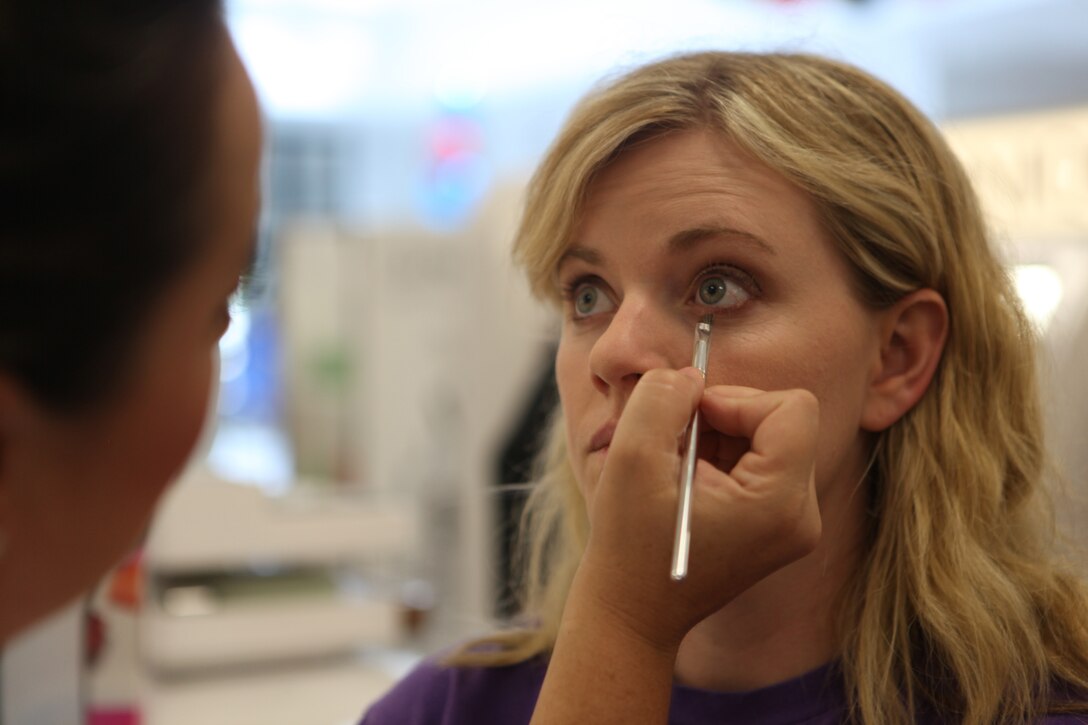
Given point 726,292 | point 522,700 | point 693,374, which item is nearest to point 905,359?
point 726,292

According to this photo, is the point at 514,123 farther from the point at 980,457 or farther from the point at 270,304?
the point at 980,457

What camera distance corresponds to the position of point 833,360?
33.7 inches

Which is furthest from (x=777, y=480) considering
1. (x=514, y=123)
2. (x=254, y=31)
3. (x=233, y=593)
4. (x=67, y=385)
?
(x=254, y=31)

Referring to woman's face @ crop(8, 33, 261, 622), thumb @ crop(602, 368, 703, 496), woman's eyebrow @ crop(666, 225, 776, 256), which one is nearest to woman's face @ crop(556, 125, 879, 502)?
woman's eyebrow @ crop(666, 225, 776, 256)

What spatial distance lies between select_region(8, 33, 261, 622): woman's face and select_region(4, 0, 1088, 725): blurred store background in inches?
2.8

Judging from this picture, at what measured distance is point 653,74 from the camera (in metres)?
0.93

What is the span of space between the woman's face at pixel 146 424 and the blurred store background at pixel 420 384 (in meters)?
0.07

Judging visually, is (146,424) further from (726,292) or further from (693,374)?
(726,292)

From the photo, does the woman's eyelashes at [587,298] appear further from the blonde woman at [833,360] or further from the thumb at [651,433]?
the thumb at [651,433]

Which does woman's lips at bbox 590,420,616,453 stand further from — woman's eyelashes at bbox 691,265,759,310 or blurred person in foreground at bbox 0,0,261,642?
blurred person in foreground at bbox 0,0,261,642

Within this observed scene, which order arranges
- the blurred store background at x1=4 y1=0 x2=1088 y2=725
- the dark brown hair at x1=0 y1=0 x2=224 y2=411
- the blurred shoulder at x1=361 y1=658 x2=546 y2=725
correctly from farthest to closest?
the blurred store background at x1=4 y1=0 x2=1088 y2=725, the blurred shoulder at x1=361 y1=658 x2=546 y2=725, the dark brown hair at x1=0 y1=0 x2=224 y2=411

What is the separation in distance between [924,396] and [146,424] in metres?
0.64

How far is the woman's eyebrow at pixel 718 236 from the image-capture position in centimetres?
85

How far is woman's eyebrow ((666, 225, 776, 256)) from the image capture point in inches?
33.3
